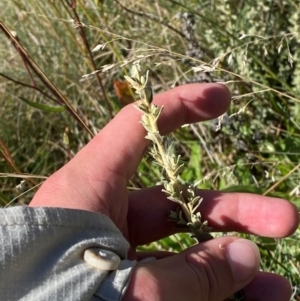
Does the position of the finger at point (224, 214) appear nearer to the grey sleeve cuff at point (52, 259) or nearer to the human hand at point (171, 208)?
the human hand at point (171, 208)

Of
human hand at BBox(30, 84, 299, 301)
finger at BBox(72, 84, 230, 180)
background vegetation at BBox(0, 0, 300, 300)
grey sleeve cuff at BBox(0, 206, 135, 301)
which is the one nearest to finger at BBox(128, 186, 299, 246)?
human hand at BBox(30, 84, 299, 301)

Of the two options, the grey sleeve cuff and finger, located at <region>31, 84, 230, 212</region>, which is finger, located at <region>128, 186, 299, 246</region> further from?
the grey sleeve cuff

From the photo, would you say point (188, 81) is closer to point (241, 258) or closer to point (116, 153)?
point (116, 153)

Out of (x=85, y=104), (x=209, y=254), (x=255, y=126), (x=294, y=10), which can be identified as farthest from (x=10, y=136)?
(x=209, y=254)

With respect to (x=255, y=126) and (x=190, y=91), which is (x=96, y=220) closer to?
(x=190, y=91)

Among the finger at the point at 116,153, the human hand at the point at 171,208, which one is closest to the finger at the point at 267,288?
the human hand at the point at 171,208

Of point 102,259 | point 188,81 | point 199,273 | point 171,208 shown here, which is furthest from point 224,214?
point 188,81
